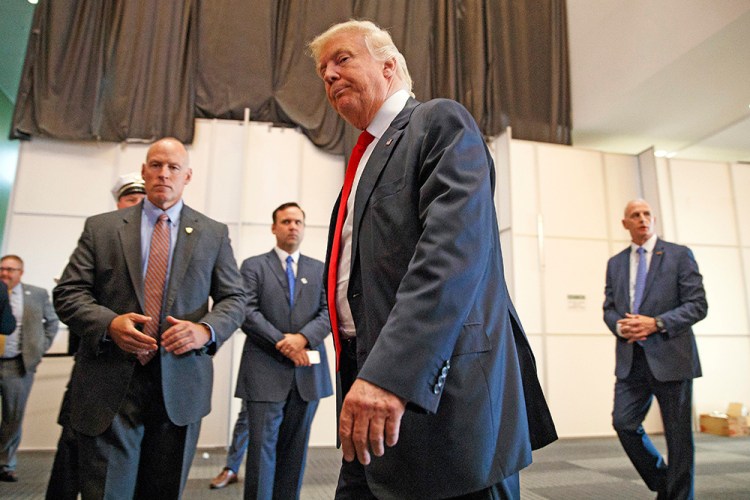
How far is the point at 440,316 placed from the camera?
95 cm

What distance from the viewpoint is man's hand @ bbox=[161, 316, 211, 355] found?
1774 millimetres

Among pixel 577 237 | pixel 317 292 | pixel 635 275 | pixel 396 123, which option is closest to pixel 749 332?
pixel 577 237

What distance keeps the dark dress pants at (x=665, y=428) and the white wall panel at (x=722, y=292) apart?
4.14 meters

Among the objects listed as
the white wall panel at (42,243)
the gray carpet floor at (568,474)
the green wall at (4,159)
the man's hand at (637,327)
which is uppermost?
the green wall at (4,159)

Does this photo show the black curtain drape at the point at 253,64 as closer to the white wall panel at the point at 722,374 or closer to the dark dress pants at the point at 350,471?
the white wall panel at the point at 722,374

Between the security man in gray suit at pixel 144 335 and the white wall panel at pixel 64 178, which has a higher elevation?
the white wall panel at pixel 64 178

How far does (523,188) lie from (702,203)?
7.87 feet

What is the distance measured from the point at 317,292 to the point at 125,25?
14.7 ft

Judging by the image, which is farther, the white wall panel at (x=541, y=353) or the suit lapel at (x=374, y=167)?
the white wall panel at (x=541, y=353)

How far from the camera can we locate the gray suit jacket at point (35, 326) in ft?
14.2

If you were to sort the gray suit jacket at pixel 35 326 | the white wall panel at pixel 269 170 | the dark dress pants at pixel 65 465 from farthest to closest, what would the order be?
the white wall panel at pixel 269 170
the gray suit jacket at pixel 35 326
the dark dress pants at pixel 65 465

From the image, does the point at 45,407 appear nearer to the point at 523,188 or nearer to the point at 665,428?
the point at 665,428

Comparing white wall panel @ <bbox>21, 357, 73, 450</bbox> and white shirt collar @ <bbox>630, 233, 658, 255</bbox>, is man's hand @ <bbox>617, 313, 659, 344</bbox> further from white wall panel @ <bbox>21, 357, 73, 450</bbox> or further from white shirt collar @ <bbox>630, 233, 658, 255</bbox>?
white wall panel @ <bbox>21, 357, 73, 450</bbox>

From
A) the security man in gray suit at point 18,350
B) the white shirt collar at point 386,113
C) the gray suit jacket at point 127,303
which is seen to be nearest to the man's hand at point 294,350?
the gray suit jacket at point 127,303
